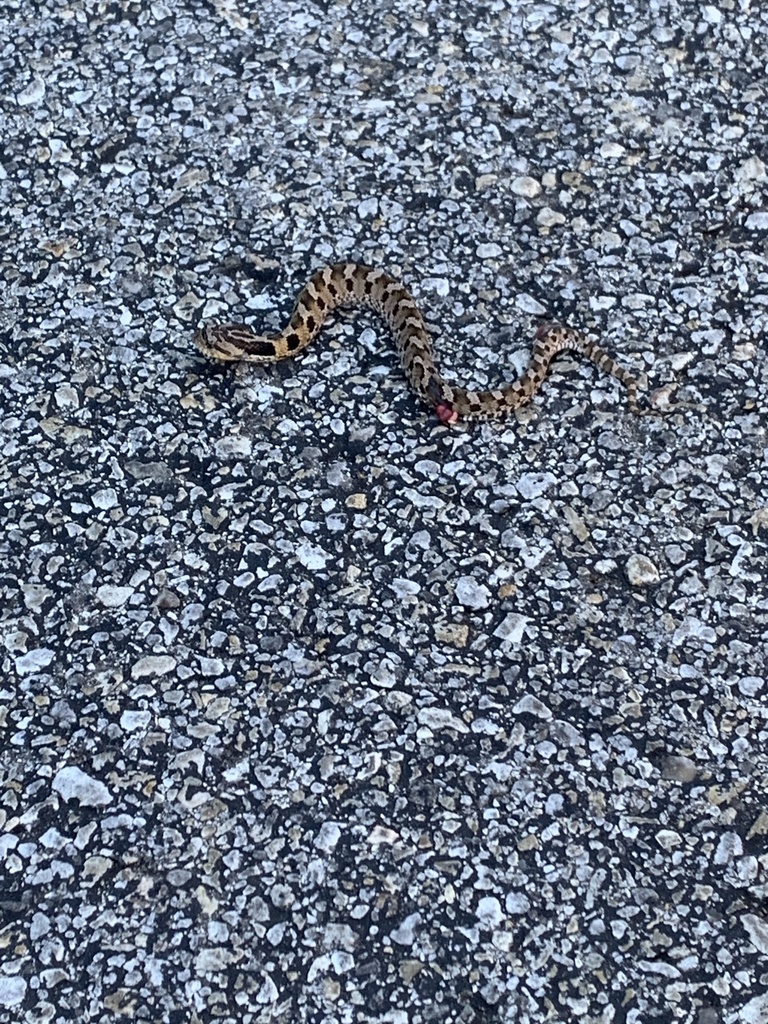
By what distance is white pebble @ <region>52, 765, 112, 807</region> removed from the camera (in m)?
4.61

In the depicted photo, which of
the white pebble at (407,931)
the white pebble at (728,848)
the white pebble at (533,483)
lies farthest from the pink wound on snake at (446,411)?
the white pebble at (407,931)

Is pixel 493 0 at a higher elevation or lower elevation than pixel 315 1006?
higher

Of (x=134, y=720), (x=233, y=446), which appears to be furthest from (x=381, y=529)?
(x=134, y=720)

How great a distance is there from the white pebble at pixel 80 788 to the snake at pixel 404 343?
6.95ft

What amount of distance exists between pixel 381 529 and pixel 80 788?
1607mm

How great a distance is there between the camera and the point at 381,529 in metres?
5.46

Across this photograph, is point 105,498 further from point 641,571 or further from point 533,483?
point 641,571

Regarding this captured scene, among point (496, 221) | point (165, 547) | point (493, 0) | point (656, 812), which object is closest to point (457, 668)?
point (656, 812)

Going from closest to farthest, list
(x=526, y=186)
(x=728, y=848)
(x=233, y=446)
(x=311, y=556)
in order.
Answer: (x=728, y=848) → (x=311, y=556) → (x=233, y=446) → (x=526, y=186)

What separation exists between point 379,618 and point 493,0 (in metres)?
4.27

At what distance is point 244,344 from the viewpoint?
599 cm

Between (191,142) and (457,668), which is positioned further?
(191,142)

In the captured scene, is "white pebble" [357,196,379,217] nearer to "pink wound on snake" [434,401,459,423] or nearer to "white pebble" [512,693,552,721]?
"pink wound on snake" [434,401,459,423]

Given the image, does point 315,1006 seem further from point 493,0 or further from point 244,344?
point 493,0
